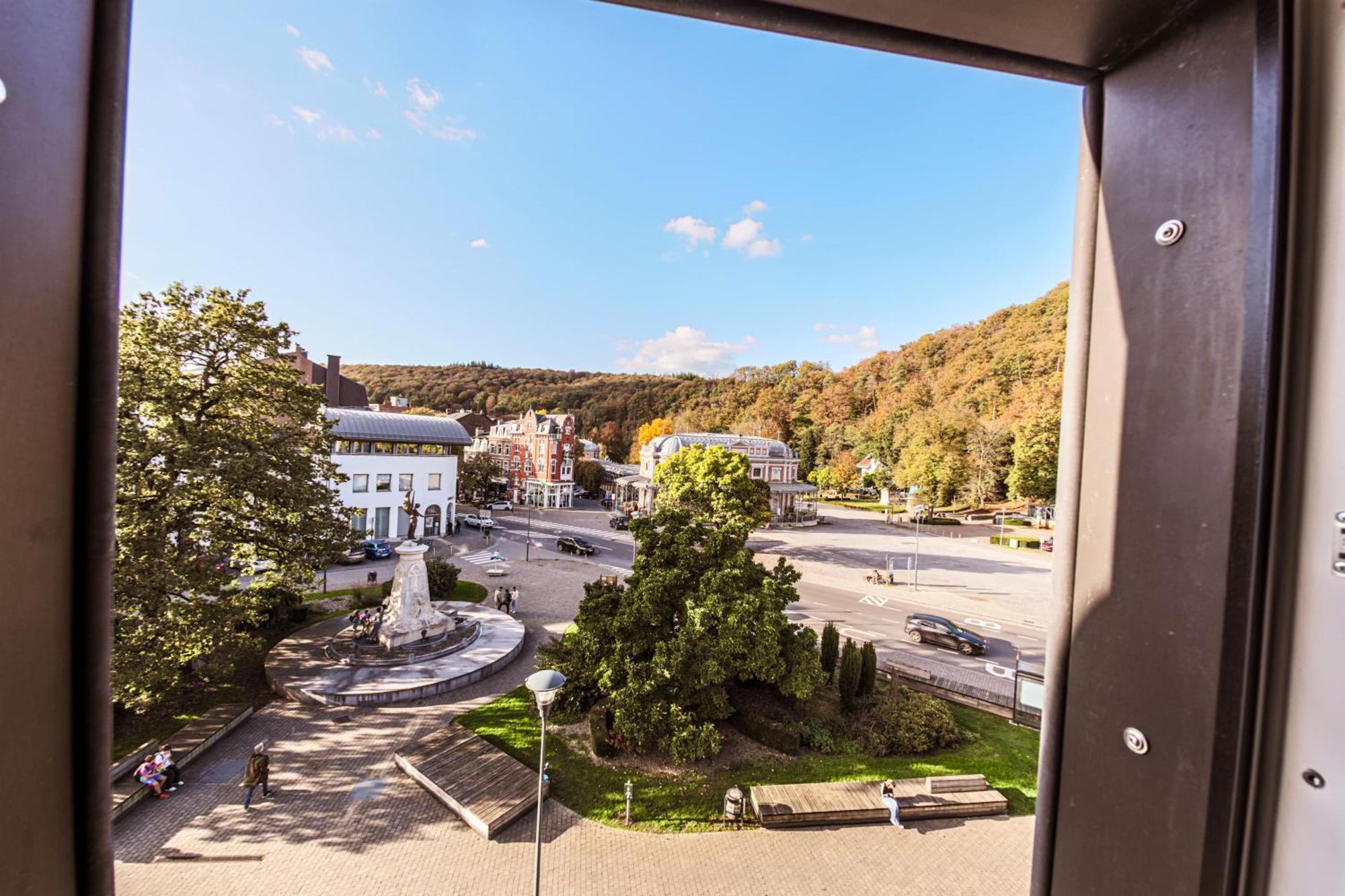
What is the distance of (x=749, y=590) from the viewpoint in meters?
8.84

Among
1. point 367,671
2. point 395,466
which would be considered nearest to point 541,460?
point 395,466

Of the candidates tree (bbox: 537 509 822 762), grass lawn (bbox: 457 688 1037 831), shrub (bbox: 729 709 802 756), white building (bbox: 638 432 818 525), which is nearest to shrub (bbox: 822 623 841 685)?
shrub (bbox: 729 709 802 756)

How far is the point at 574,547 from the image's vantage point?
990 inches

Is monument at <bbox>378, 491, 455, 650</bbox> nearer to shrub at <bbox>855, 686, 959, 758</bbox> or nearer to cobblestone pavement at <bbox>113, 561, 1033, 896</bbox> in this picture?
cobblestone pavement at <bbox>113, 561, 1033, 896</bbox>

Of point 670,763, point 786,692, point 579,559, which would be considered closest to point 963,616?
point 786,692

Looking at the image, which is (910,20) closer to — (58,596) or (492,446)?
(58,596)

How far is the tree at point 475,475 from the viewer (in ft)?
126

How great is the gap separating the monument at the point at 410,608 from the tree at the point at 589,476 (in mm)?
34901

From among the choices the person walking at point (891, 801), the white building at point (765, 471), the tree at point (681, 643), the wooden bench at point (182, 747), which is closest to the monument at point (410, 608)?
the wooden bench at point (182, 747)

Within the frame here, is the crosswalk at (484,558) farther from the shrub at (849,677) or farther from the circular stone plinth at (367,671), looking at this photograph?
the shrub at (849,677)

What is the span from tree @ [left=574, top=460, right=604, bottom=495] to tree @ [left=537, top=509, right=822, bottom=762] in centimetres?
3894

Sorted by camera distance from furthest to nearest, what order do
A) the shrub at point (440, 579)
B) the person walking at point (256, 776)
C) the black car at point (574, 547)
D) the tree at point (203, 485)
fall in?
the black car at point (574, 547)
the shrub at point (440, 579)
the tree at point (203, 485)
the person walking at point (256, 776)

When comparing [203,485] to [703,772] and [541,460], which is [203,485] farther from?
[541,460]

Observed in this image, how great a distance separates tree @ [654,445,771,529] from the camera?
2297 cm
